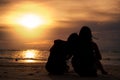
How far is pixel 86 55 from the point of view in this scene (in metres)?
13.3

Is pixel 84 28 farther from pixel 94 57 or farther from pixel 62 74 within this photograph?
pixel 62 74

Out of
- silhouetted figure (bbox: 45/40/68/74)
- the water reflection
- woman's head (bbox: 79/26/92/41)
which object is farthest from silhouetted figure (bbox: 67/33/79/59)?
the water reflection

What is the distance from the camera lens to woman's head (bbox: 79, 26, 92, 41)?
1312 centimetres

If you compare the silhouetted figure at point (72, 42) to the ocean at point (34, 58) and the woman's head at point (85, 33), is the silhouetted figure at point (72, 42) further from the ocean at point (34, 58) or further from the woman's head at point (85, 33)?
the ocean at point (34, 58)

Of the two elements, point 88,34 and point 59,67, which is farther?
point 59,67

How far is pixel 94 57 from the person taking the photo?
13.3m

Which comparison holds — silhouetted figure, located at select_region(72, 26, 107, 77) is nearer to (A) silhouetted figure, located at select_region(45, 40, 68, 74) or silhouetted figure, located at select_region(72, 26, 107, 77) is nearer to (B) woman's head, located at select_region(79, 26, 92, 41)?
(B) woman's head, located at select_region(79, 26, 92, 41)

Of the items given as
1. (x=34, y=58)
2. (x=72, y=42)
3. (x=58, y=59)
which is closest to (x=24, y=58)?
(x=34, y=58)

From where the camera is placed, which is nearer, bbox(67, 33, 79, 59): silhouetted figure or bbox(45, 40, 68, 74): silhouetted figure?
bbox(67, 33, 79, 59): silhouetted figure

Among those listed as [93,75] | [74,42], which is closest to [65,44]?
[74,42]

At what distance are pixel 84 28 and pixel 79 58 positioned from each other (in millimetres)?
1146

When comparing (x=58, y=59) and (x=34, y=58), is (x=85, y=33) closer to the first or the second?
(x=58, y=59)

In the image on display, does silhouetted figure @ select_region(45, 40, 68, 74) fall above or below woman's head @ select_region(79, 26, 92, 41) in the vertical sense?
below

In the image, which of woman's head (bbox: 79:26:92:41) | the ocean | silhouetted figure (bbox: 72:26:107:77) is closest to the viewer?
woman's head (bbox: 79:26:92:41)
